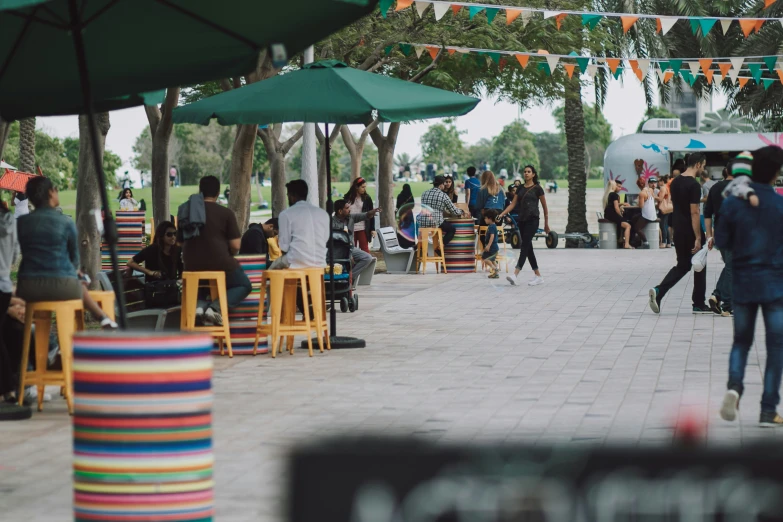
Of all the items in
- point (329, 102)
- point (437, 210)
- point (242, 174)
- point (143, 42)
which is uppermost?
point (143, 42)

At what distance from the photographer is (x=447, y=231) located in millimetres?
22500

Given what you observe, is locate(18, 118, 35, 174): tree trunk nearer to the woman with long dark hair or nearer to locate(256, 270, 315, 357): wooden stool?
the woman with long dark hair

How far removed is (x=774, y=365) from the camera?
7.64 m

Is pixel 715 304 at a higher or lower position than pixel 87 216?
lower

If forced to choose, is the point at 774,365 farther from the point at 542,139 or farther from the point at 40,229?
the point at 542,139

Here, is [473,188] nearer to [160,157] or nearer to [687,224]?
[160,157]

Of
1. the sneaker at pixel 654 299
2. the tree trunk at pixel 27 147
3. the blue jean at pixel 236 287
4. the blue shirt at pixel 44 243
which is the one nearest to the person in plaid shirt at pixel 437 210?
the sneaker at pixel 654 299

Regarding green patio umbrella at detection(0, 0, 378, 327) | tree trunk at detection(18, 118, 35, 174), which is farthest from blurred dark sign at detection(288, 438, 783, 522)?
tree trunk at detection(18, 118, 35, 174)

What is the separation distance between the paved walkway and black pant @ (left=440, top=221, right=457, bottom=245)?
628 cm

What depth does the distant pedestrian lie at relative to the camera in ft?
25.0

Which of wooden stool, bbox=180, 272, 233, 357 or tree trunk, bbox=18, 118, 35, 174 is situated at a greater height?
tree trunk, bbox=18, 118, 35, 174

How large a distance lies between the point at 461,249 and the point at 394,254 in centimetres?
117

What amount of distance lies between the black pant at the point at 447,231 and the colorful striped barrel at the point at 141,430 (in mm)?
17940

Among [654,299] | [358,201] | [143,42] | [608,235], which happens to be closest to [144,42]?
[143,42]
